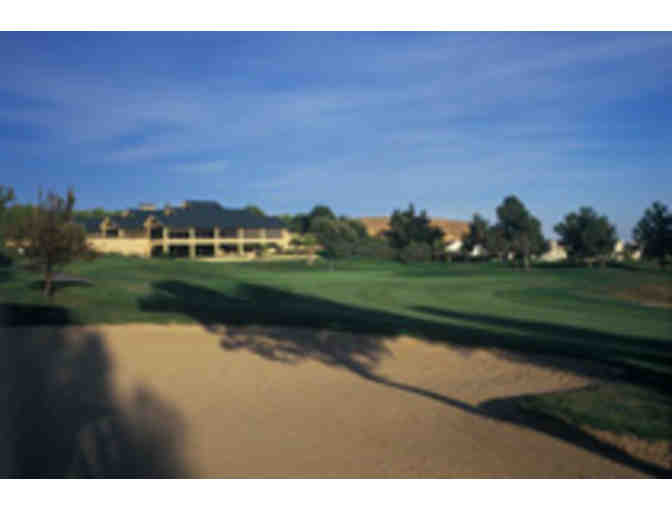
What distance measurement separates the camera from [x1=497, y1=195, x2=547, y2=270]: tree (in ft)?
73.2

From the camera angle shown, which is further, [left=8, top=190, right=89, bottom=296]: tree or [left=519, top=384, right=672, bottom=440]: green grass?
[left=8, top=190, right=89, bottom=296]: tree

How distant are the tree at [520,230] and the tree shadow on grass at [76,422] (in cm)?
1819

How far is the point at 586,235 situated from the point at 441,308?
34.4 feet

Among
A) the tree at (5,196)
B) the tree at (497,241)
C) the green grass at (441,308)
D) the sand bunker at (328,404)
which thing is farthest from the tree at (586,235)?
the tree at (5,196)

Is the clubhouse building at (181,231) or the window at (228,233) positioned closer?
the clubhouse building at (181,231)

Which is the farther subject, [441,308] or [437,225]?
[437,225]

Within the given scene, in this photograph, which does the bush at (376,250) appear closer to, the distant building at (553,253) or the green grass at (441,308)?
the green grass at (441,308)

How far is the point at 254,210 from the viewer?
24844mm

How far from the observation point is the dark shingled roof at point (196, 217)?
67.9ft

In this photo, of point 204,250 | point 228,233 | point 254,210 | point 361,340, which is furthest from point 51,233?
point 254,210

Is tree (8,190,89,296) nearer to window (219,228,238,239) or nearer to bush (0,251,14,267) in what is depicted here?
bush (0,251,14,267)

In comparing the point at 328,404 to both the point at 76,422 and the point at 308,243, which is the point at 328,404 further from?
the point at 308,243

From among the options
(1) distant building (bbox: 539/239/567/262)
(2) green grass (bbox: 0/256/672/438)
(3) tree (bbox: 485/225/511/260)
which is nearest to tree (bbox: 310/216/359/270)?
(2) green grass (bbox: 0/256/672/438)

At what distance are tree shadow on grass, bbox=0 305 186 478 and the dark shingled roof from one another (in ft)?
35.3
